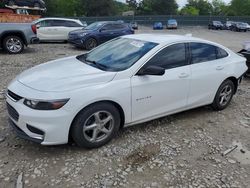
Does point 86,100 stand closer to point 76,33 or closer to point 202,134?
point 202,134

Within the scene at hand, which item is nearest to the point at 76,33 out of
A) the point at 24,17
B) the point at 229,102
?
the point at 24,17

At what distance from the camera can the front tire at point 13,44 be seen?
1088 cm

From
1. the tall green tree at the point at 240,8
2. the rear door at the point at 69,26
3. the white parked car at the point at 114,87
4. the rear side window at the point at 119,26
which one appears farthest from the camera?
the tall green tree at the point at 240,8

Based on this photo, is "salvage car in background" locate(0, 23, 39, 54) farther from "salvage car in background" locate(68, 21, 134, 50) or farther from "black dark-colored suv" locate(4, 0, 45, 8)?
"black dark-colored suv" locate(4, 0, 45, 8)

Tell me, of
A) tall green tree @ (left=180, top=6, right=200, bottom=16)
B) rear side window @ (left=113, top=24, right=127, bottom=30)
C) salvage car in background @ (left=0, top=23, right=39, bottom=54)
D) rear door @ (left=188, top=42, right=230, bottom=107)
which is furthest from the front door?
tall green tree @ (left=180, top=6, right=200, bottom=16)

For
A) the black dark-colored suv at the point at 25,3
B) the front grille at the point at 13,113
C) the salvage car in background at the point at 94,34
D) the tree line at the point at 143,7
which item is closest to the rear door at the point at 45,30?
the salvage car in background at the point at 94,34

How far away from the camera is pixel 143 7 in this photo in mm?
83375

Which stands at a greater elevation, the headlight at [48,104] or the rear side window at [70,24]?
the rear side window at [70,24]

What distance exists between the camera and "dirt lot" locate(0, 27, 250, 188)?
3.36 meters

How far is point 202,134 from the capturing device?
4562 millimetres

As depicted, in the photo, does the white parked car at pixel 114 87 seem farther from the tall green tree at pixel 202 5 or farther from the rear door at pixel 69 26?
the tall green tree at pixel 202 5

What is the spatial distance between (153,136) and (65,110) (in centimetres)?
154

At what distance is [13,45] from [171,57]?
8367 millimetres

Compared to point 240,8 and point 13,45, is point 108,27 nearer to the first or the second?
point 13,45
